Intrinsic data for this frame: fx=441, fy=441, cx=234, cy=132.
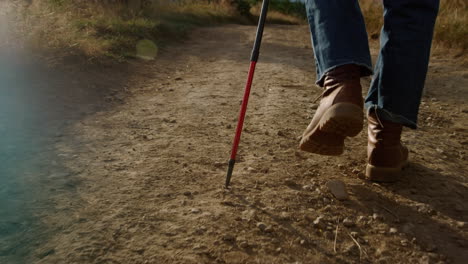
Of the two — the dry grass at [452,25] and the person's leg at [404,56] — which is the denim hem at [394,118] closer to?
the person's leg at [404,56]

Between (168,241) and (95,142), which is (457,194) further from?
(95,142)

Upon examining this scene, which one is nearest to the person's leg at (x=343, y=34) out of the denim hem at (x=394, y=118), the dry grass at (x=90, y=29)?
the denim hem at (x=394, y=118)

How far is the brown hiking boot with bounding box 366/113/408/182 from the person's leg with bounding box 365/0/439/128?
0.17 ft

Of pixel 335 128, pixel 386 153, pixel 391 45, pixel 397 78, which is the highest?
pixel 391 45

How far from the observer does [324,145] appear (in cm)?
168

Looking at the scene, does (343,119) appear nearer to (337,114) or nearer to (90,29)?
(337,114)

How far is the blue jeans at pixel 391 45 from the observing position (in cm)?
166

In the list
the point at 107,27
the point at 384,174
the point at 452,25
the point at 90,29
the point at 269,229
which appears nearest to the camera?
the point at 269,229

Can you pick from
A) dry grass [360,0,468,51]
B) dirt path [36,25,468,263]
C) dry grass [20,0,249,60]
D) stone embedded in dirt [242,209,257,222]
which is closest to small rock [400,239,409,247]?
dirt path [36,25,468,263]

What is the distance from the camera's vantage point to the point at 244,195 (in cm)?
166

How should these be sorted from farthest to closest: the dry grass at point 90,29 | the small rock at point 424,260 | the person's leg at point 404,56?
the dry grass at point 90,29, the person's leg at point 404,56, the small rock at point 424,260

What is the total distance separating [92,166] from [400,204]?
50.3 inches

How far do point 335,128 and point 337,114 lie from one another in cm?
6

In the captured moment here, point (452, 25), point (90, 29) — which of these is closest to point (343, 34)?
point (452, 25)
